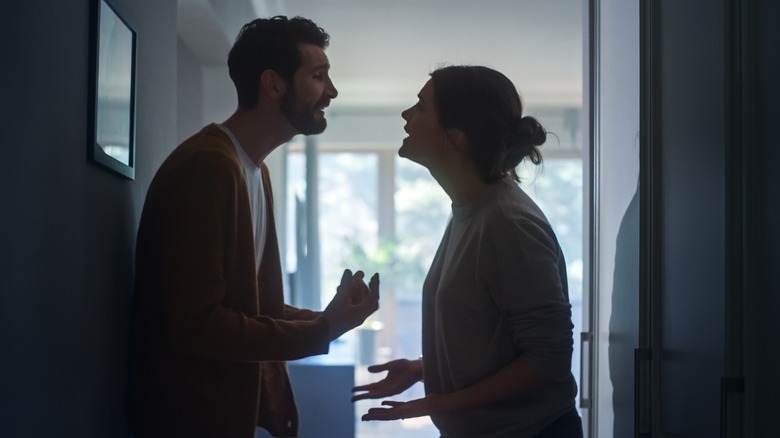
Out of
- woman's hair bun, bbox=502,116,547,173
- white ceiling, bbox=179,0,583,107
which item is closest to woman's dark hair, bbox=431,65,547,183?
woman's hair bun, bbox=502,116,547,173

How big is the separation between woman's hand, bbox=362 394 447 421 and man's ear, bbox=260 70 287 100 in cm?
77

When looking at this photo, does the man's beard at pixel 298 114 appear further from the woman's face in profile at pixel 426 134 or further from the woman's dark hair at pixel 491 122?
the woman's dark hair at pixel 491 122

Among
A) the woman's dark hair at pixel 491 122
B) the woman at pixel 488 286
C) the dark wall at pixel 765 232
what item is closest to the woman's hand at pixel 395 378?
the woman at pixel 488 286

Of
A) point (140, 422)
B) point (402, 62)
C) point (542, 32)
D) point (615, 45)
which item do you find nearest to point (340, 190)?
point (402, 62)

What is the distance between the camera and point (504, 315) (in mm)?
1592

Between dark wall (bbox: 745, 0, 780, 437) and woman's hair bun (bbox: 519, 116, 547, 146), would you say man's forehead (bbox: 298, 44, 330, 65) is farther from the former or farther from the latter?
dark wall (bbox: 745, 0, 780, 437)

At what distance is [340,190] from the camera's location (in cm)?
784

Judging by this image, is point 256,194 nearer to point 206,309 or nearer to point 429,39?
point 206,309

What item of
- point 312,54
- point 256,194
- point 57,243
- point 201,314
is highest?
point 312,54

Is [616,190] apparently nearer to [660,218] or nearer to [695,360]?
[660,218]

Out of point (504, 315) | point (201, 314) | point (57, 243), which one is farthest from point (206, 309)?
point (504, 315)

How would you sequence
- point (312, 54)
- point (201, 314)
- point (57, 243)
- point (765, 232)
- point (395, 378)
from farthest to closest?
point (312, 54)
point (395, 378)
point (201, 314)
point (57, 243)
point (765, 232)

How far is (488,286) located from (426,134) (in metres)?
0.39

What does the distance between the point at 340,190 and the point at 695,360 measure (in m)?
6.49
